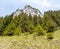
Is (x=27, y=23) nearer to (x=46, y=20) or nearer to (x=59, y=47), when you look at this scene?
(x=46, y=20)

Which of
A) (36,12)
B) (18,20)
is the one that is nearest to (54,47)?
(18,20)

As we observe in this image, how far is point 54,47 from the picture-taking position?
890 inches

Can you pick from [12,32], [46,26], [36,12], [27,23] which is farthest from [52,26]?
[36,12]

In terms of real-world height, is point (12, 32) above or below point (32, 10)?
below

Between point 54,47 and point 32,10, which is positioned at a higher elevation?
point 32,10

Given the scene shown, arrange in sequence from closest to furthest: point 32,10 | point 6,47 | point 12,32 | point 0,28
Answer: point 6,47 < point 12,32 < point 0,28 < point 32,10

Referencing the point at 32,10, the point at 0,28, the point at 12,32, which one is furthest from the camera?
the point at 32,10

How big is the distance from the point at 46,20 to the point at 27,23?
6401mm

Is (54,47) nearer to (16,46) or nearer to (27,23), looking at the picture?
(16,46)

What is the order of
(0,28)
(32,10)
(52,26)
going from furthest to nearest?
(32,10)
(0,28)
(52,26)

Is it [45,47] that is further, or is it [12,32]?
[12,32]

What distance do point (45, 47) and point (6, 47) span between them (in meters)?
4.36

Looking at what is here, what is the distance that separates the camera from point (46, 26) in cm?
5722

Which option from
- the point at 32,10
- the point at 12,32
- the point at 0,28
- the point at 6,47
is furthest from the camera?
the point at 32,10
